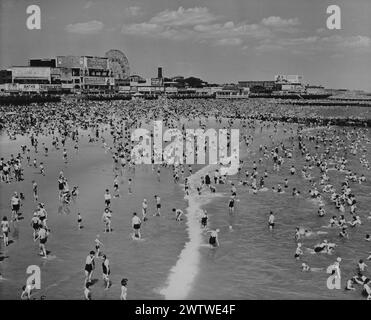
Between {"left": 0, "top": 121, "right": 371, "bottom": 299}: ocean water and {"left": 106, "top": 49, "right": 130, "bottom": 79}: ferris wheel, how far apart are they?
103 metres

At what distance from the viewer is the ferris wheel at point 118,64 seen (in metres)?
129

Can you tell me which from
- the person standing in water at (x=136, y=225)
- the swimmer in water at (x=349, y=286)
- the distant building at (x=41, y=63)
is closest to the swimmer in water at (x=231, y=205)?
the person standing in water at (x=136, y=225)

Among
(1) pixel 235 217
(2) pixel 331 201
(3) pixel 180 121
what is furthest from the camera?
(3) pixel 180 121

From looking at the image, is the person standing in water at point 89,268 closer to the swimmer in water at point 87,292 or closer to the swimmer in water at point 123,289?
the swimmer in water at point 87,292

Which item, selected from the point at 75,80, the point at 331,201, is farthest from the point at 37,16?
the point at 75,80

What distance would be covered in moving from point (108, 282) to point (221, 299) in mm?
3165

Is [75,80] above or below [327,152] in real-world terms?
above

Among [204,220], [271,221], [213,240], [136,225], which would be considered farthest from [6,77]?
[213,240]

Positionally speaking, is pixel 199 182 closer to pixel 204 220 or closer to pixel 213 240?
pixel 204 220

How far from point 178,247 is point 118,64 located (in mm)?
124616

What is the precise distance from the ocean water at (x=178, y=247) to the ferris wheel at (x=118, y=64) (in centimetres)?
10294

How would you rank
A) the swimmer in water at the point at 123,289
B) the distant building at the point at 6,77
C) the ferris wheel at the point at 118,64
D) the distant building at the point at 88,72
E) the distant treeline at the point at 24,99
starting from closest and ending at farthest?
the swimmer in water at the point at 123,289 → the distant treeline at the point at 24,99 → the distant building at the point at 6,77 → the distant building at the point at 88,72 → the ferris wheel at the point at 118,64
